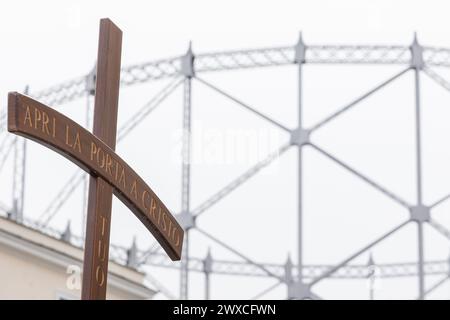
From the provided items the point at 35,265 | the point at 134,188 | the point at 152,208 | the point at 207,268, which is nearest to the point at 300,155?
the point at 207,268

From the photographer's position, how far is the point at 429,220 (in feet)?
106

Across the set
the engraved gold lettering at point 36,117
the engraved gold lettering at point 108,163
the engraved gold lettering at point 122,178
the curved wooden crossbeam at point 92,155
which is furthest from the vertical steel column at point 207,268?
the engraved gold lettering at point 36,117

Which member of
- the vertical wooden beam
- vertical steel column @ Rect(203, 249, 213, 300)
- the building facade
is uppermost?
vertical steel column @ Rect(203, 249, 213, 300)

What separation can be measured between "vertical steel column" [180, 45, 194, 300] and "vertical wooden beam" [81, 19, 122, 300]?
24.5 m

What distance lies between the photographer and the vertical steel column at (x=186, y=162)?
32.3 meters

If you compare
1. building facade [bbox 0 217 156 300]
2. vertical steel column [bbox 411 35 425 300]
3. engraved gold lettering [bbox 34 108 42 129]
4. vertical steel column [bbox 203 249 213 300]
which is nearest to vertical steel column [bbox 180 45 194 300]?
vertical steel column [bbox 203 249 213 300]

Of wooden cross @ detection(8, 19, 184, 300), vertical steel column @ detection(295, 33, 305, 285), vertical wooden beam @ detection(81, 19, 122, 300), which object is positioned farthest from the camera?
vertical steel column @ detection(295, 33, 305, 285)

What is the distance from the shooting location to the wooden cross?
6625 mm

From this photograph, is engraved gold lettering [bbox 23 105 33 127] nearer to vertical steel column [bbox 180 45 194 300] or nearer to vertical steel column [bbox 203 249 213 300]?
vertical steel column [bbox 180 45 194 300]

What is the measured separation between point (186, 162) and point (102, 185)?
25.5 meters

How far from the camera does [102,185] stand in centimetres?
718

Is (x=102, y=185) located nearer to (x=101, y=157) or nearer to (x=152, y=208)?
(x=101, y=157)
